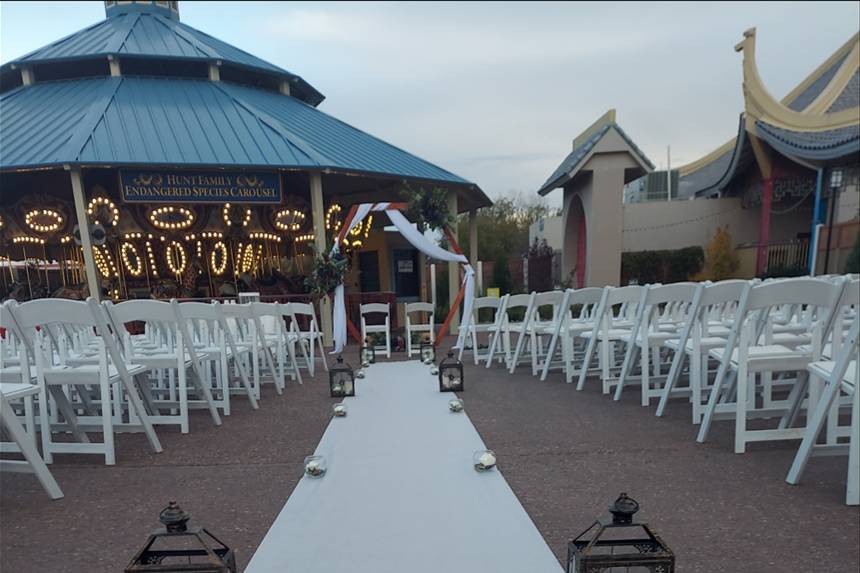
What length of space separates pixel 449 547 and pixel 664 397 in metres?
2.57

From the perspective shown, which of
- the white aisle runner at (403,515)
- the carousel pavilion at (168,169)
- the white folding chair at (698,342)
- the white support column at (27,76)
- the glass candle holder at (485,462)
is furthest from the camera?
the white support column at (27,76)

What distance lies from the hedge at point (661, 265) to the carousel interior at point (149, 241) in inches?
418

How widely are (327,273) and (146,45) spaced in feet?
30.7

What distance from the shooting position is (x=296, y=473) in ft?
8.73

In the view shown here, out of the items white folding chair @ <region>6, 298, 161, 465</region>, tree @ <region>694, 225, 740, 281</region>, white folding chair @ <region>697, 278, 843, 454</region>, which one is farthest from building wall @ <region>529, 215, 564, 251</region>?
white folding chair @ <region>6, 298, 161, 465</region>

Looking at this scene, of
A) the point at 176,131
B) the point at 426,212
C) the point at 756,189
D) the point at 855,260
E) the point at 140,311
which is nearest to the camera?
the point at 140,311

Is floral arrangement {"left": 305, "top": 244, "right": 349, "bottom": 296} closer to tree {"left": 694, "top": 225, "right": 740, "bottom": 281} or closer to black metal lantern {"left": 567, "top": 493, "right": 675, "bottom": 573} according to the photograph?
black metal lantern {"left": 567, "top": 493, "right": 675, "bottom": 573}

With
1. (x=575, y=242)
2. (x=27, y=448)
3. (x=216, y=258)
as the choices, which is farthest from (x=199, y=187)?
(x=575, y=242)

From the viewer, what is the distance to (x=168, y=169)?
28.6 ft

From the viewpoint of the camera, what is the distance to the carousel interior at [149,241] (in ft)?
33.2

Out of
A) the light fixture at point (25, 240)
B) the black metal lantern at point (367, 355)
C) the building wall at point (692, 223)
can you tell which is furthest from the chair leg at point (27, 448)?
the building wall at point (692, 223)

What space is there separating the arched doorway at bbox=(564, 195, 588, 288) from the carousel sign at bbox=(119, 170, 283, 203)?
10.9m

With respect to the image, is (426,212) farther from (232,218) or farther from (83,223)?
(83,223)

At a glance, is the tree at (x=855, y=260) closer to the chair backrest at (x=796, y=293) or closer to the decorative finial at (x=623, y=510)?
the chair backrest at (x=796, y=293)
